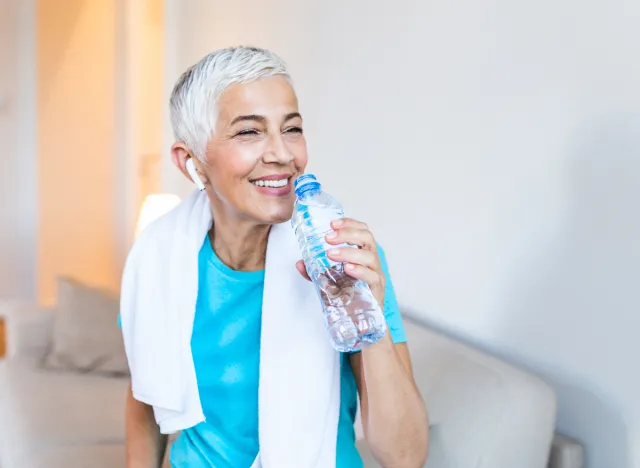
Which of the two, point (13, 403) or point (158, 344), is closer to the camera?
point (158, 344)

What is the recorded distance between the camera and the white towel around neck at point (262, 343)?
1.14 m

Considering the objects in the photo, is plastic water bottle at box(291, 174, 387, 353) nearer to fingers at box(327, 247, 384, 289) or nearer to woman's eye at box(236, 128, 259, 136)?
fingers at box(327, 247, 384, 289)

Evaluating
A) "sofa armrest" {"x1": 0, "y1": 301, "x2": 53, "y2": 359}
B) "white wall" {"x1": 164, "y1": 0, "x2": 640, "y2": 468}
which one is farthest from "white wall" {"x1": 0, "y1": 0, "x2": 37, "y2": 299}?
"white wall" {"x1": 164, "y1": 0, "x2": 640, "y2": 468}

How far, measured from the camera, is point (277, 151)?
42.8 inches

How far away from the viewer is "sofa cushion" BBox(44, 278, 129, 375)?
2678 millimetres

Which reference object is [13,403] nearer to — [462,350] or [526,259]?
[462,350]

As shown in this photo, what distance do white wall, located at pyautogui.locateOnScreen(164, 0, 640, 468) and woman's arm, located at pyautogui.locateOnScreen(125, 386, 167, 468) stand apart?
668mm

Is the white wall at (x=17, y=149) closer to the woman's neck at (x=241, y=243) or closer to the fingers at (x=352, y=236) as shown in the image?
the woman's neck at (x=241, y=243)

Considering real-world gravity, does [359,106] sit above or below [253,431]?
above

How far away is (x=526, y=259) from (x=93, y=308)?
74.1 inches

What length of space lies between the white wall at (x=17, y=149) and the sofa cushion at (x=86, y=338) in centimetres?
178

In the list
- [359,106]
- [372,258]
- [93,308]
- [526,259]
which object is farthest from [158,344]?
[93,308]

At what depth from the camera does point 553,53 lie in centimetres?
127

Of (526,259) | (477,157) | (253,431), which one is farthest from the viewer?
(477,157)
